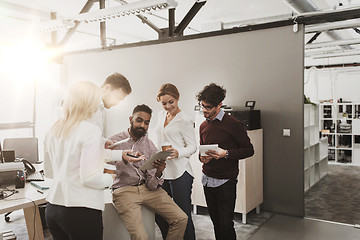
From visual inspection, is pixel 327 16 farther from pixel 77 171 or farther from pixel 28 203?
pixel 28 203

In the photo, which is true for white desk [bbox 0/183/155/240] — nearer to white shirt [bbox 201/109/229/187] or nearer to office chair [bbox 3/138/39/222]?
white shirt [bbox 201/109/229/187]

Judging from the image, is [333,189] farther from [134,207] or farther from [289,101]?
[134,207]

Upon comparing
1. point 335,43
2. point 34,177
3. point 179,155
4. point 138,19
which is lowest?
point 34,177

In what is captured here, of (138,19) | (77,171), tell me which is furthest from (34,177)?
(138,19)

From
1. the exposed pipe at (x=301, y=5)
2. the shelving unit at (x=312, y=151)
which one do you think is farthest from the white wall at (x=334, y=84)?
the exposed pipe at (x=301, y=5)

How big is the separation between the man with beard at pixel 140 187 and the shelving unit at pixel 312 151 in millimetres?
4002

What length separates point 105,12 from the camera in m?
4.36

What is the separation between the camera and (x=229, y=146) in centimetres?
262

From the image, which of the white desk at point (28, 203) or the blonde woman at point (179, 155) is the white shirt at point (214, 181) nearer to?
the blonde woman at point (179, 155)

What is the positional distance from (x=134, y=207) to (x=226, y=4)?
14.7 feet

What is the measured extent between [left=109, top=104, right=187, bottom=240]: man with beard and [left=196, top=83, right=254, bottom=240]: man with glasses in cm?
30

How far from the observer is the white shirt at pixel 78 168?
5.74 ft

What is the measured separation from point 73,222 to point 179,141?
122cm

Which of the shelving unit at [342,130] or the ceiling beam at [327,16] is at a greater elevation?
the ceiling beam at [327,16]
